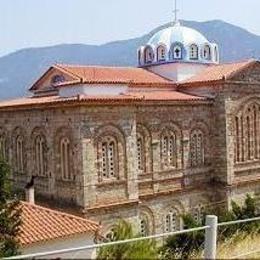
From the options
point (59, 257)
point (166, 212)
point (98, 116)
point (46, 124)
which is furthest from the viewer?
point (166, 212)

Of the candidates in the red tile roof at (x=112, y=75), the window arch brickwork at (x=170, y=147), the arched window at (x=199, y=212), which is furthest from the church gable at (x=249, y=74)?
the arched window at (x=199, y=212)

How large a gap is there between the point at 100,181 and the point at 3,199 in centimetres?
770

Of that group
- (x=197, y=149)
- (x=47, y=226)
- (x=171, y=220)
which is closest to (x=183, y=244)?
(x=47, y=226)

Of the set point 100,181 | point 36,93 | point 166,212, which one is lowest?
point 166,212

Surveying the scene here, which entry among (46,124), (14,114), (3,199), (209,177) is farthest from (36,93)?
(3,199)

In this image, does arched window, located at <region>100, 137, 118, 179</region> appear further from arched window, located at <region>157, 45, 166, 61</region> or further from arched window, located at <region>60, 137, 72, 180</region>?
arched window, located at <region>157, 45, 166, 61</region>

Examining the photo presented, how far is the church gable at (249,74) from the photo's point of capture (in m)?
27.5

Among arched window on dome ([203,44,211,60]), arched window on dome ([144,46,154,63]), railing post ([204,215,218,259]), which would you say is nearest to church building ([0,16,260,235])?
arched window on dome ([144,46,154,63])

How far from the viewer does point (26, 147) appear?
84.2ft

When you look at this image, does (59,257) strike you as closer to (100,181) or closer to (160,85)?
(100,181)

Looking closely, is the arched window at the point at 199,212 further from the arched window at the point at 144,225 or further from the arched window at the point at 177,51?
the arched window at the point at 177,51

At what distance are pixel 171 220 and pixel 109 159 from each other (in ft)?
16.9

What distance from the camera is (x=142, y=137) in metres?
24.6

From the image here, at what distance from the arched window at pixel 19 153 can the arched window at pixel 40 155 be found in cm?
150
